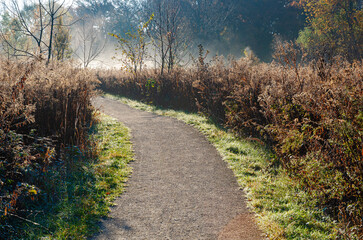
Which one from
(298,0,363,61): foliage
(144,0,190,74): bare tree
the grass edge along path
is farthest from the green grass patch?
(298,0,363,61): foliage

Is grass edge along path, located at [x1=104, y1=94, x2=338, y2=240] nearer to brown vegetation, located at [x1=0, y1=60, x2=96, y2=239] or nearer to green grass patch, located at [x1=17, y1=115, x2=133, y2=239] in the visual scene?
green grass patch, located at [x1=17, y1=115, x2=133, y2=239]

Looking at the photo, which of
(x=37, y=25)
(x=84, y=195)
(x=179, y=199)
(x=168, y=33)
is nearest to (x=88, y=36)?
(x=168, y=33)

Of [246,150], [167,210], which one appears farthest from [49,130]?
[246,150]

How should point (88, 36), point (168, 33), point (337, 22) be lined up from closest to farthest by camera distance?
point (168, 33), point (88, 36), point (337, 22)

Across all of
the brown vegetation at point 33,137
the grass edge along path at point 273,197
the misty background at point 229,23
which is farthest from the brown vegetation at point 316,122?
the misty background at point 229,23

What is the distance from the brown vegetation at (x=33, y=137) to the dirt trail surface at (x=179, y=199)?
3.73 feet

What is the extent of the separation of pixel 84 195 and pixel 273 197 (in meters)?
3.12

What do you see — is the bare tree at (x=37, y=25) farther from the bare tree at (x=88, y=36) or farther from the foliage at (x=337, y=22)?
the foliage at (x=337, y=22)

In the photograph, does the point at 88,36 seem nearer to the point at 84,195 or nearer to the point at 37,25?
the point at 37,25

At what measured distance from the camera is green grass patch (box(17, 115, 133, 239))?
3529mm

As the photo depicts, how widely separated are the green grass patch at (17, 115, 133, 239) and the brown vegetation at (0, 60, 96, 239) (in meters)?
0.15

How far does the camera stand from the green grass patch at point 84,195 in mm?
3529

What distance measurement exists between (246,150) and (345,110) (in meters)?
2.99

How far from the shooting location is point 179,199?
14.9 feet
